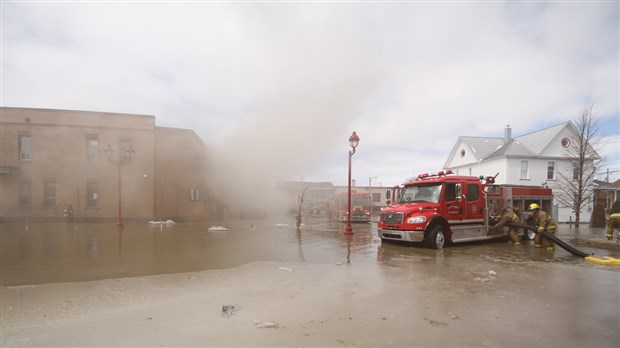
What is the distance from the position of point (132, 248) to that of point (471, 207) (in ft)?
33.1

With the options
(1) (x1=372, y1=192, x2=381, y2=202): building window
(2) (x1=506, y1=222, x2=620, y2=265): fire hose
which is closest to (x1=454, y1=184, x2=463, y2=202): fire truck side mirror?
(2) (x1=506, y1=222, x2=620, y2=265): fire hose

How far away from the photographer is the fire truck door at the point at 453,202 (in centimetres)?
890

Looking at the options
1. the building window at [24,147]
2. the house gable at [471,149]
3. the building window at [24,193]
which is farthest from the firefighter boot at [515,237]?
the building window at [24,147]

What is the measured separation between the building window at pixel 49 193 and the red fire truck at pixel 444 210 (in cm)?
2021

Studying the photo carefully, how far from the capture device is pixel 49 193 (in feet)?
62.4

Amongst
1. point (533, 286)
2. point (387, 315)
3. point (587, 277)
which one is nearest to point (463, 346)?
point (387, 315)

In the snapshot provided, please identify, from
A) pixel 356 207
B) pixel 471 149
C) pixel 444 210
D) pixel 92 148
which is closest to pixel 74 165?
pixel 92 148

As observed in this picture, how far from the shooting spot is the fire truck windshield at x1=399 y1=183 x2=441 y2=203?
29.6 ft

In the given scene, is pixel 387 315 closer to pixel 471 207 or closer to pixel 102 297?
pixel 102 297

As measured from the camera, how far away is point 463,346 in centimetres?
300

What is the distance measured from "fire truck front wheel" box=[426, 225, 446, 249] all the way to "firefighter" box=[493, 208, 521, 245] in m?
2.45

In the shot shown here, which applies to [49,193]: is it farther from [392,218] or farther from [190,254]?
[392,218]

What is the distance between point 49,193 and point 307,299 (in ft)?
70.9

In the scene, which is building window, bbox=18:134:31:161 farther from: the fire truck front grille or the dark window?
the dark window
